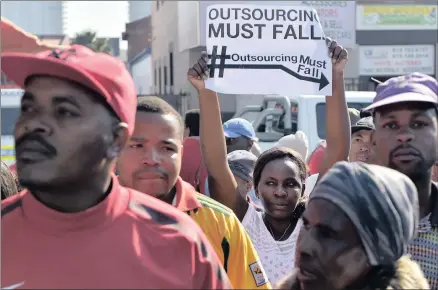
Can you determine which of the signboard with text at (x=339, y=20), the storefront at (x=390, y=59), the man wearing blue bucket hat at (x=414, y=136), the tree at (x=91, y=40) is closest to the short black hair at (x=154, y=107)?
the man wearing blue bucket hat at (x=414, y=136)

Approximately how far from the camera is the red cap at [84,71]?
2219mm

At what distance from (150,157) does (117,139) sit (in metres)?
1.02

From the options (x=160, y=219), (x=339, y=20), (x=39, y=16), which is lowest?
(x=160, y=219)

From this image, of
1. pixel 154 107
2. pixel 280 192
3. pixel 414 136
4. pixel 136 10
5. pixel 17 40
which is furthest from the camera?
pixel 136 10

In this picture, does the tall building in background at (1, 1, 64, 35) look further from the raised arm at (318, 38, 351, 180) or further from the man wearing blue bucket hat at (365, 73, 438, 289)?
the man wearing blue bucket hat at (365, 73, 438, 289)

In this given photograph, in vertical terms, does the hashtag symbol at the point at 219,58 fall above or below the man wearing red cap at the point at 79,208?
above

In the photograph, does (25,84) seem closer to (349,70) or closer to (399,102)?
(399,102)

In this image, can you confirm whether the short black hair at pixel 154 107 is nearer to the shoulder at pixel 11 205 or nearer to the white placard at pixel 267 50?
the shoulder at pixel 11 205

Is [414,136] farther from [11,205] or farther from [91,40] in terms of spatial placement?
[91,40]

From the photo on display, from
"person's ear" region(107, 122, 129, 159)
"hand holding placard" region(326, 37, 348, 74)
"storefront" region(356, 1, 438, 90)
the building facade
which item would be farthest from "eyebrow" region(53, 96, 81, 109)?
"storefront" region(356, 1, 438, 90)

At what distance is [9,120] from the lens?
1661 centimetres

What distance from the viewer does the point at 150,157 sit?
Result: 11.1 feet

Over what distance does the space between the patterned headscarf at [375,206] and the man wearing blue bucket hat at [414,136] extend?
0.71m

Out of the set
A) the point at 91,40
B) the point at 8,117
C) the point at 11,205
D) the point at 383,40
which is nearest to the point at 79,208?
the point at 11,205
